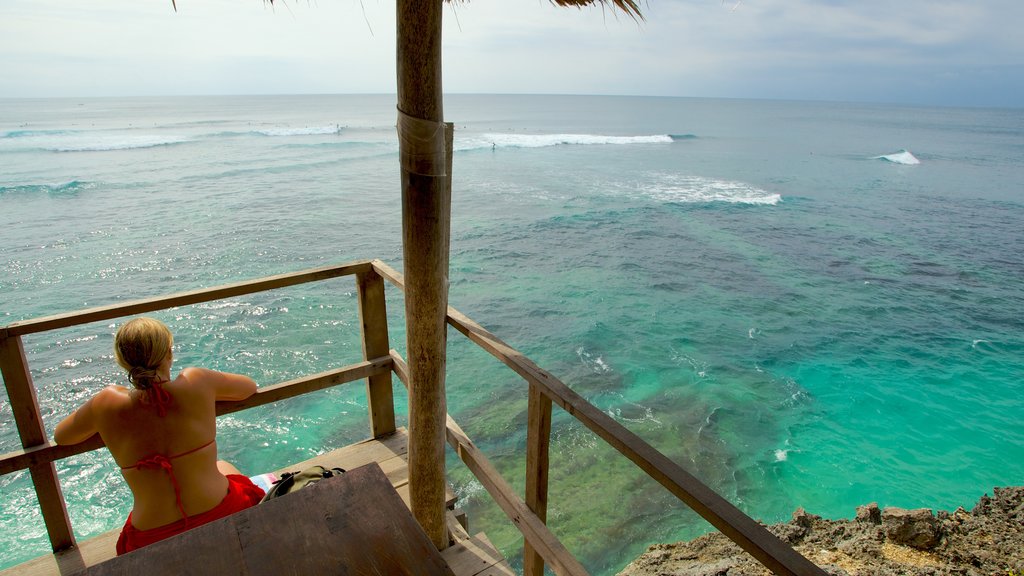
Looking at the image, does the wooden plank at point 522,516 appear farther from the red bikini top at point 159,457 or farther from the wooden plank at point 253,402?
the red bikini top at point 159,457

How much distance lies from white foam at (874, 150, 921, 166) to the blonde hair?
4943cm

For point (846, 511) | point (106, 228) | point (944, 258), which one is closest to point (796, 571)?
point (846, 511)

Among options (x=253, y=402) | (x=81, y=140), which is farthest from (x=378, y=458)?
(x=81, y=140)

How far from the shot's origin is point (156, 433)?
6.63 ft

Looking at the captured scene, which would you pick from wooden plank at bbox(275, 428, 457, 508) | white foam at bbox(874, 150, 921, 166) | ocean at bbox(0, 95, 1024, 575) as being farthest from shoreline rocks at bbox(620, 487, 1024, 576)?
white foam at bbox(874, 150, 921, 166)

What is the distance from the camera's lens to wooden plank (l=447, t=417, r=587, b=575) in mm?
2005

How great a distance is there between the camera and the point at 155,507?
208 centimetres

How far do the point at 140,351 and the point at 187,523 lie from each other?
694 mm

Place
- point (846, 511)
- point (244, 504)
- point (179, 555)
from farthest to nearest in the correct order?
point (846, 511) < point (244, 504) < point (179, 555)

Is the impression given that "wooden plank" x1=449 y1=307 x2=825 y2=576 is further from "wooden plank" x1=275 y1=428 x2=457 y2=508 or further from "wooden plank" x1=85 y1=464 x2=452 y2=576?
"wooden plank" x1=275 y1=428 x2=457 y2=508

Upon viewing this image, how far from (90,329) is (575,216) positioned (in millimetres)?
15163

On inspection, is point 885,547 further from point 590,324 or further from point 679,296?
point 679,296

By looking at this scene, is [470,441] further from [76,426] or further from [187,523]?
[76,426]

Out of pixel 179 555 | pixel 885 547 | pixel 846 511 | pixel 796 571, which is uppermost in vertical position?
pixel 796 571
